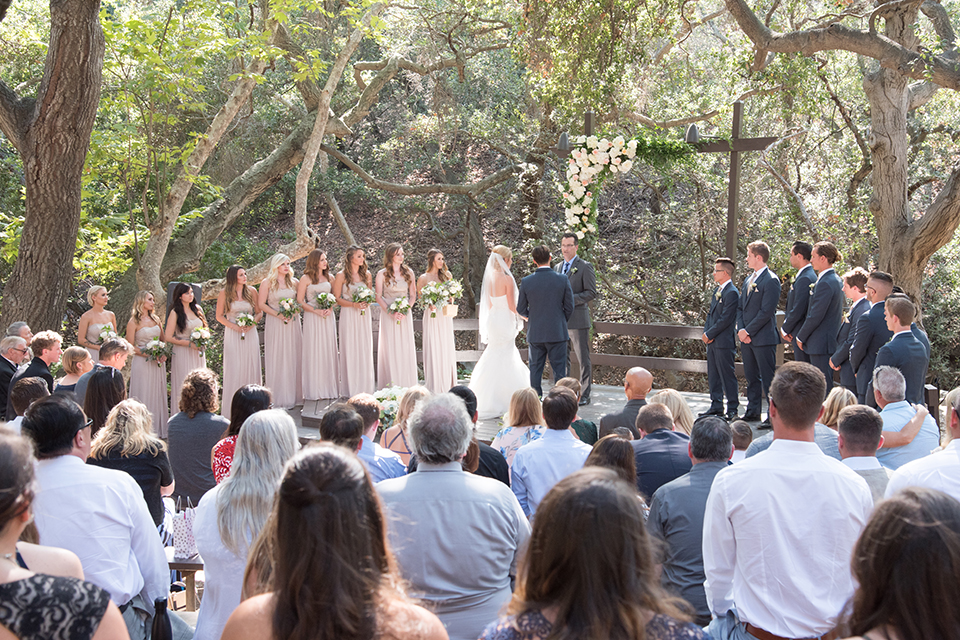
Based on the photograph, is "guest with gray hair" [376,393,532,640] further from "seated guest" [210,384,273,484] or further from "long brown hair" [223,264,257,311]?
"long brown hair" [223,264,257,311]

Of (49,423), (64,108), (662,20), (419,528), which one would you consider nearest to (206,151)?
(64,108)

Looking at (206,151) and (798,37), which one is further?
(206,151)

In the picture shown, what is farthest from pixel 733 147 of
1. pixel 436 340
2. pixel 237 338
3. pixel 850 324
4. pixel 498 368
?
pixel 237 338

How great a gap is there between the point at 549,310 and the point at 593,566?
7135 millimetres

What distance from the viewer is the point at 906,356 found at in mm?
6148

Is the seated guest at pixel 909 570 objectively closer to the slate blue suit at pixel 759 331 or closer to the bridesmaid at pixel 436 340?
the slate blue suit at pixel 759 331

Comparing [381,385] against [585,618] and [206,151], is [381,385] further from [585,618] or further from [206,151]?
[585,618]

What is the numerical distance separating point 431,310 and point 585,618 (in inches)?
315

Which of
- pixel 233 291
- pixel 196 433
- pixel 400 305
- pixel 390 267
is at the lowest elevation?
pixel 196 433

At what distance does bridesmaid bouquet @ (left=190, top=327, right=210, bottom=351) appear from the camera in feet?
28.6

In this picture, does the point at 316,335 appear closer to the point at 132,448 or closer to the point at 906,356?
the point at 132,448

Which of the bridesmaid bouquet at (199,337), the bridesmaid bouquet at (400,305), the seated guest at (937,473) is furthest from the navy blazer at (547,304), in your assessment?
the seated guest at (937,473)

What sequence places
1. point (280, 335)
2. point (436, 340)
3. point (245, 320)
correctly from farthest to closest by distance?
point (436, 340), point (280, 335), point (245, 320)

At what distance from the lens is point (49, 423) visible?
127 inches
